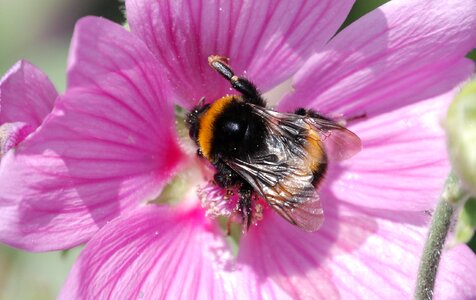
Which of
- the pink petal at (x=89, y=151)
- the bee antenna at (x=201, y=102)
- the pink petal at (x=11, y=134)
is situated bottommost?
the bee antenna at (x=201, y=102)

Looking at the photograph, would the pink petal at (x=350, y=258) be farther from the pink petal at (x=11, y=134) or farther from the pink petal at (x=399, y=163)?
the pink petal at (x=11, y=134)

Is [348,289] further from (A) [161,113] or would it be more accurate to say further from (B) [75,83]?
(B) [75,83]

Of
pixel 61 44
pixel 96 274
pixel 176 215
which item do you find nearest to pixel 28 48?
pixel 61 44

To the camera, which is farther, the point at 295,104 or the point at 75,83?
the point at 295,104

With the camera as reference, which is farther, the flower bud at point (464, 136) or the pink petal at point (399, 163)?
the pink petal at point (399, 163)

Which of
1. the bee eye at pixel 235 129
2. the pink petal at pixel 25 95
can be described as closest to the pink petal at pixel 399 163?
the bee eye at pixel 235 129

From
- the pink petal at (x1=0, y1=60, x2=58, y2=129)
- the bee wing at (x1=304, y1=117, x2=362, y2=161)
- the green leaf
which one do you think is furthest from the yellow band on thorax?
the green leaf

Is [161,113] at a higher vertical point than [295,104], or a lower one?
higher
